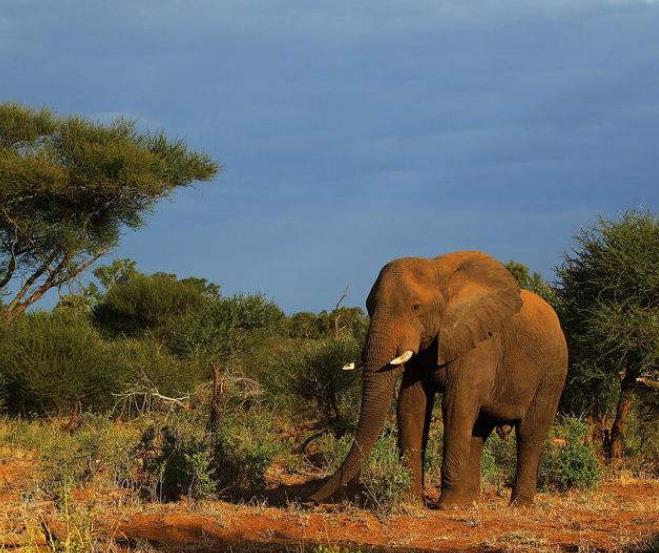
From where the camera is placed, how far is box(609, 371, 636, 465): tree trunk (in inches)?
668

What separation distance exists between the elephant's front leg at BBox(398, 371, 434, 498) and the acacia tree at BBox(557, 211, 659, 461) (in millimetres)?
6323

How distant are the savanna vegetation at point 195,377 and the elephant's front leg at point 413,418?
0.39 metres

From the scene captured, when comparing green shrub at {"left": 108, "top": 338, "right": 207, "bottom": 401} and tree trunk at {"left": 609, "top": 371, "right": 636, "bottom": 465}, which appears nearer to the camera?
tree trunk at {"left": 609, "top": 371, "right": 636, "bottom": 465}

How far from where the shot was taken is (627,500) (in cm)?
1263

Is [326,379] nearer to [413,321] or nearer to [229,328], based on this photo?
[229,328]

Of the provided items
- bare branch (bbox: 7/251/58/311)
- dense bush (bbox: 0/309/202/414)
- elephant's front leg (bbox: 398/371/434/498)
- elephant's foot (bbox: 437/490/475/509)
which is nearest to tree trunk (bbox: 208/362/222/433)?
elephant's front leg (bbox: 398/371/434/498)

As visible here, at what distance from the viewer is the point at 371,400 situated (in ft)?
33.5

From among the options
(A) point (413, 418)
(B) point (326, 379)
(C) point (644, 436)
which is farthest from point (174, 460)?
(C) point (644, 436)

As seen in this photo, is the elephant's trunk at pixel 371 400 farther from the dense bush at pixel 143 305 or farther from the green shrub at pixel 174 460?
the dense bush at pixel 143 305

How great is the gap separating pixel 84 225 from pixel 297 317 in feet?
42.3

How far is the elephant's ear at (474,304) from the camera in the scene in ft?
34.3

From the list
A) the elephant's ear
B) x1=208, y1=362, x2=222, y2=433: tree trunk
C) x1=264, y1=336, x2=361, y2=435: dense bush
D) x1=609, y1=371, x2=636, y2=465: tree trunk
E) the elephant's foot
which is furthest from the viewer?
x1=264, y1=336, x2=361, y2=435: dense bush

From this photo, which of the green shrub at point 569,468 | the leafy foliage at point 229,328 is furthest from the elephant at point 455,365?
the leafy foliage at point 229,328

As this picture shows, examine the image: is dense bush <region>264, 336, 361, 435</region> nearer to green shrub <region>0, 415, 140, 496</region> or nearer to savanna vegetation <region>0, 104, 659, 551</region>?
savanna vegetation <region>0, 104, 659, 551</region>
